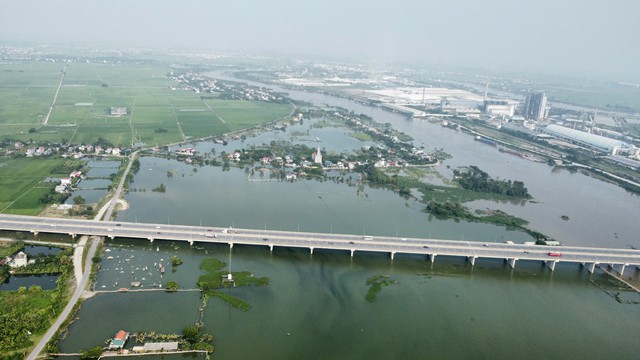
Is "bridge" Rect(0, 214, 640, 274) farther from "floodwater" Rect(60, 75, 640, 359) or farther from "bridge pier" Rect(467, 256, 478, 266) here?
"floodwater" Rect(60, 75, 640, 359)

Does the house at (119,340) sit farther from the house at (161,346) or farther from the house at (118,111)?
the house at (118,111)

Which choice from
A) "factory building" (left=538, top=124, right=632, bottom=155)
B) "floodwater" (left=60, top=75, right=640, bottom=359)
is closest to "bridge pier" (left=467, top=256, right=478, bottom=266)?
"floodwater" (left=60, top=75, right=640, bottom=359)

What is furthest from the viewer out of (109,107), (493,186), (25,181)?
(109,107)

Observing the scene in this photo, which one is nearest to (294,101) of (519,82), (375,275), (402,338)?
(375,275)

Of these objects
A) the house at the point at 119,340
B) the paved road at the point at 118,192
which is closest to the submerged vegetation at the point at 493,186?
the paved road at the point at 118,192

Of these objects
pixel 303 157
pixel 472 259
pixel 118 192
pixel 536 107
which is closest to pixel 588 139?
pixel 536 107

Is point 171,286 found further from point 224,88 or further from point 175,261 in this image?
point 224,88

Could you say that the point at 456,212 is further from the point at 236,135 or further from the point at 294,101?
the point at 294,101
